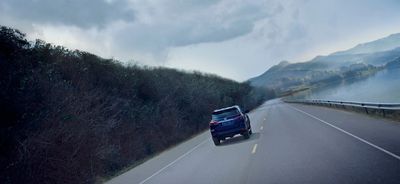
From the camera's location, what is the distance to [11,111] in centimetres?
1296

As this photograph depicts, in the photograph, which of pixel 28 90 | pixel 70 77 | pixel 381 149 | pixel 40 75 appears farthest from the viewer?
pixel 70 77

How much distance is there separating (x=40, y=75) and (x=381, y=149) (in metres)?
11.8

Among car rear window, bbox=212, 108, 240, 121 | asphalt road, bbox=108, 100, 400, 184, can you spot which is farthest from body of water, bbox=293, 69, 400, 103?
asphalt road, bbox=108, 100, 400, 184

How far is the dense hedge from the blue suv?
5090 millimetres

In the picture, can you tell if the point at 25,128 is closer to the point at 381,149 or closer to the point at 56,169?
the point at 56,169

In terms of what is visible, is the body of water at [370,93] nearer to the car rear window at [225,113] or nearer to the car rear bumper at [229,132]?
the car rear window at [225,113]

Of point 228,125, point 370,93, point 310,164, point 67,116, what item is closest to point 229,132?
point 228,125

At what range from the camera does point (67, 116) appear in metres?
15.6

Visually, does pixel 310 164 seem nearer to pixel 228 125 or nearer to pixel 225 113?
pixel 228 125

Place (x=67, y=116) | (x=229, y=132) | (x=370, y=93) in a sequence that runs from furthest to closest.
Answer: (x=370, y=93) → (x=229, y=132) → (x=67, y=116)

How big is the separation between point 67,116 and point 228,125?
327 inches

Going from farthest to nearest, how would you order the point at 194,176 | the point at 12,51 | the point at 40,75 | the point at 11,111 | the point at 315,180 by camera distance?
the point at 12,51
the point at 40,75
the point at 11,111
the point at 194,176
the point at 315,180

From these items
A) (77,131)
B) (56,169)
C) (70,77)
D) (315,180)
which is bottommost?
(315,180)

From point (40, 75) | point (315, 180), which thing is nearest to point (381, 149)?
point (315, 180)
